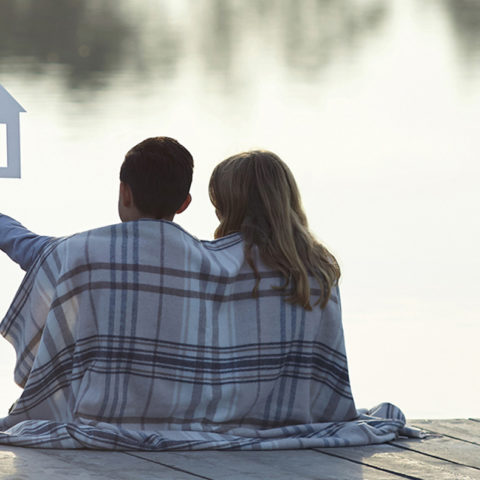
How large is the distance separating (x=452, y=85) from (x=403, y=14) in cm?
130

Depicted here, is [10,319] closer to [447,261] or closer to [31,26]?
[447,261]

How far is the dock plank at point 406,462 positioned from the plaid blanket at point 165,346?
49 mm

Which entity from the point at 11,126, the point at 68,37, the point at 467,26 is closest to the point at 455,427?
the point at 11,126

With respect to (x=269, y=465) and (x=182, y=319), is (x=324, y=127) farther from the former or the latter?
(x=269, y=465)

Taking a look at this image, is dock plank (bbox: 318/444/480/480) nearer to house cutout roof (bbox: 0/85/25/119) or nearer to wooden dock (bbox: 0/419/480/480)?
wooden dock (bbox: 0/419/480/480)

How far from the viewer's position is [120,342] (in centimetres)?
263

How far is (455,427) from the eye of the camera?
3.00m

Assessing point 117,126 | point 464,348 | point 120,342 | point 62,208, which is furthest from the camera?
point 117,126

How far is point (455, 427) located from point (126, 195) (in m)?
0.98

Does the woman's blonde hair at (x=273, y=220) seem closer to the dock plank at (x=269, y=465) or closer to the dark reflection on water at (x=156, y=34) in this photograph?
the dock plank at (x=269, y=465)

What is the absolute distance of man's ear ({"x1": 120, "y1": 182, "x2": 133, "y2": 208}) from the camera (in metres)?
2.71

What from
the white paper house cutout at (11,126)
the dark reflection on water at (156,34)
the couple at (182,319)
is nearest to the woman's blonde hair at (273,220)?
the couple at (182,319)

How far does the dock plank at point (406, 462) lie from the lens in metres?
2.37

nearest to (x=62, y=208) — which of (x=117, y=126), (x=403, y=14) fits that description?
(x=117, y=126)
